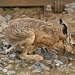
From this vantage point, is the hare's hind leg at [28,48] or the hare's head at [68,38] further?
the hare's head at [68,38]

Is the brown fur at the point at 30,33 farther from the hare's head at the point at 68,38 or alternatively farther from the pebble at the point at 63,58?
the pebble at the point at 63,58

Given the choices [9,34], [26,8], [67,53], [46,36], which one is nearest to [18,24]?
[9,34]

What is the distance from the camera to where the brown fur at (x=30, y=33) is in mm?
5241

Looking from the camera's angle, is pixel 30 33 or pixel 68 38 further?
pixel 68 38

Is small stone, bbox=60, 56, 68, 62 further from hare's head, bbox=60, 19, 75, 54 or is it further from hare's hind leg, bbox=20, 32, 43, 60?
hare's hind leg, bbox=20, 32, 43, 60

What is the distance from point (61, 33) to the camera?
5.60m

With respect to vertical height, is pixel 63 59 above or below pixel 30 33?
below

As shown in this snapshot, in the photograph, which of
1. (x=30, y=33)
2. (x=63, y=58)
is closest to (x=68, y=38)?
(x=63, y=58)

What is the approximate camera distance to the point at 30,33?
524 cm

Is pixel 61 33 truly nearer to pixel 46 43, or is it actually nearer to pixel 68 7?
pixel 46 43

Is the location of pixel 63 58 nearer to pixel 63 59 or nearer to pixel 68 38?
pixel 63 59

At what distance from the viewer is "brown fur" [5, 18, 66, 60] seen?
5241 millimetres

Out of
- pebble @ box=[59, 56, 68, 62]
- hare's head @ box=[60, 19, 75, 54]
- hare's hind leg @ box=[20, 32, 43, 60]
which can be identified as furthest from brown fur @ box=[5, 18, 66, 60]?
pebble @ box=[59, 56, 68, 62]

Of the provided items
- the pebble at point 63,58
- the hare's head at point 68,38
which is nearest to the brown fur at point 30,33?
the hare's head at point 68,38
